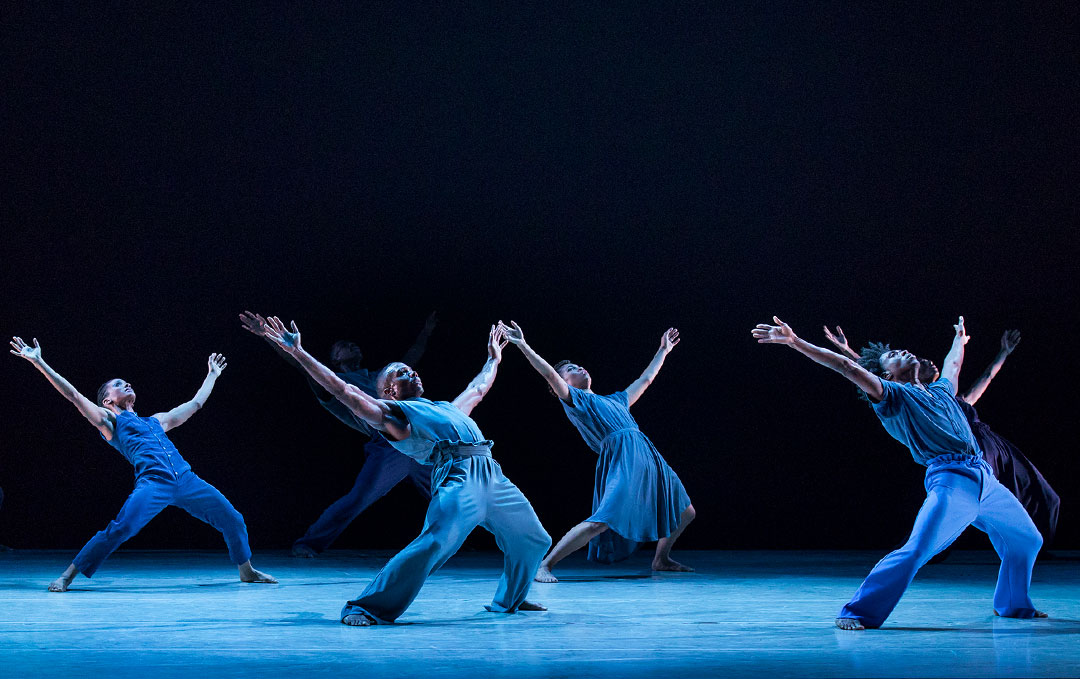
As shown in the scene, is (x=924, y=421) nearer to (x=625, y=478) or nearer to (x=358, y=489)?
(x=625, y=478)

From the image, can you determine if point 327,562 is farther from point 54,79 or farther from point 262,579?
point 54,79

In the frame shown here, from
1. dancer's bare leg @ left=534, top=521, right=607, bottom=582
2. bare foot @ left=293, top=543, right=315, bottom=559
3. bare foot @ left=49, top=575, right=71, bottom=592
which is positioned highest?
dancer's bare leg @ left=534, top=521, right=607, bottom=582

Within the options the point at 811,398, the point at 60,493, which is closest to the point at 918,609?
the point at 811,398

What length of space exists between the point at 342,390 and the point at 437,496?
0.55 meters

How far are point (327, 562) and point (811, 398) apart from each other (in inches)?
142

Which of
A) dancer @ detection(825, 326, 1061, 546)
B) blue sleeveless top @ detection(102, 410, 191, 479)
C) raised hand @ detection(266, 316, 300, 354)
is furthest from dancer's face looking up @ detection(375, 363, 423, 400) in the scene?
dancer @ detection(825, 326, 1061, 546)

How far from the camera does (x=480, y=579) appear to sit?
5512 mm

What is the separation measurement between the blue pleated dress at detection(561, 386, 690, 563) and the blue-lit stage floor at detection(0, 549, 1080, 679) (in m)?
0.29

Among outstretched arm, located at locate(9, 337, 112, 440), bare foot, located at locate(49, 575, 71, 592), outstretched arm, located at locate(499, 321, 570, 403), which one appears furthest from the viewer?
outstretched arm, located at locate(9, 337, 112, 440)

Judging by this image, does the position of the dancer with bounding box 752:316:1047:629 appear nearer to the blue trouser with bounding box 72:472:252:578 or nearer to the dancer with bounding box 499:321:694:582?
the dancer with bounding box 499:321:694:582

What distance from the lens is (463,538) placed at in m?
3.60

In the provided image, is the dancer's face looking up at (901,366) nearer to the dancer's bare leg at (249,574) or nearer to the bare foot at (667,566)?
the bare foot at (667,566)

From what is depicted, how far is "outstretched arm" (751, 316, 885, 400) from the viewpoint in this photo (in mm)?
3363

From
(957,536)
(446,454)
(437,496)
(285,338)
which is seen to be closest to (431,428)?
(446,454)
